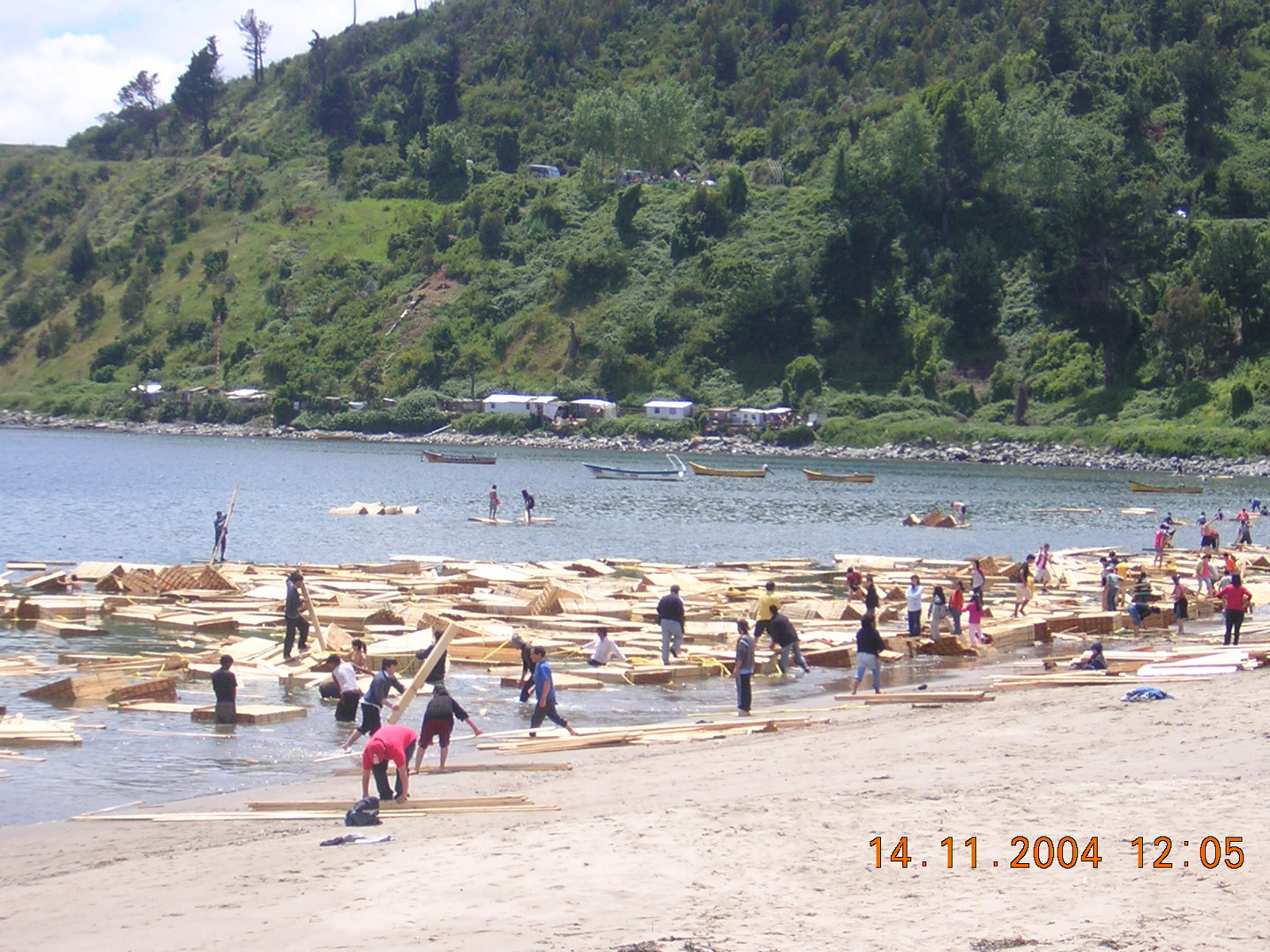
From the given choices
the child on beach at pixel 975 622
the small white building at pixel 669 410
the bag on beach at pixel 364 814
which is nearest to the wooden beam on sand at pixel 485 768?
the bag on beach at pixel 364 814

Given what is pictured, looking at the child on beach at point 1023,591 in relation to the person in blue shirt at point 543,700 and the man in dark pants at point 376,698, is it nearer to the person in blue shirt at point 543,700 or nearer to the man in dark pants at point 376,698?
the person in blue shirt at point 543,700

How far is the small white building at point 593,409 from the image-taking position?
12169cm

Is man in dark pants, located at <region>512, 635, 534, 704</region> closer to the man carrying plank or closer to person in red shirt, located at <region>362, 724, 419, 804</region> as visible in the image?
the man carrying plank

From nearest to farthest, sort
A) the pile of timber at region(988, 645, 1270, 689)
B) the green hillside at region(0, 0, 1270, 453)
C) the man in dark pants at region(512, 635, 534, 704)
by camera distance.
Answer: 1. the man in dark pants at region(512, 635, 534, 704)
2. the pile of timber at region(988, 645, 1270, 689)
3. the green hillside at region(0, 0, 1270, 453)

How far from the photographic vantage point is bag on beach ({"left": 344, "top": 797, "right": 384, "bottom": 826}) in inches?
482

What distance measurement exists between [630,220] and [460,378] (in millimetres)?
24772

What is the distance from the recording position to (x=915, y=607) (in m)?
26.0

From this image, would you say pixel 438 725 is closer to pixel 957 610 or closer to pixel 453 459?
pixel 957 610

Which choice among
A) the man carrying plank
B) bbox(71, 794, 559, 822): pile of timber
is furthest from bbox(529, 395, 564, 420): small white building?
bbox(71, 794, 559, 822): pile of timber

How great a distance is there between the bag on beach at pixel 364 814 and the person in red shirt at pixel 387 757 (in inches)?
6.1

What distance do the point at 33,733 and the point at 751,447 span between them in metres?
97.1

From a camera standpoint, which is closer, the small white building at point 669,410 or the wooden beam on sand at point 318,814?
the wooden beam on sand at point 318,814

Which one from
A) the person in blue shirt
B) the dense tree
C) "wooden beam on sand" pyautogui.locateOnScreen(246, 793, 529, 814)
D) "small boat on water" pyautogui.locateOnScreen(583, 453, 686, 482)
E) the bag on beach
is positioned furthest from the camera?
the dense tree
